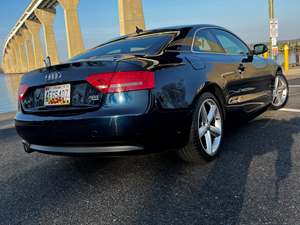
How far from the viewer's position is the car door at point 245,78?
3648mm

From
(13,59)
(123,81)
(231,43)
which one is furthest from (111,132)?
(13,59)

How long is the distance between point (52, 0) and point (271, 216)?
1951 inches

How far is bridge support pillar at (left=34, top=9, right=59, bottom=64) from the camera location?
51.8 metres

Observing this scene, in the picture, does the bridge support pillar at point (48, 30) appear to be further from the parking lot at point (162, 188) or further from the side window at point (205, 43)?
the parking lot at point (162, 188)

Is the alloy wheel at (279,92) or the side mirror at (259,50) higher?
the side mirror at (259,50)

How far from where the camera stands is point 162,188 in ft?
8.45

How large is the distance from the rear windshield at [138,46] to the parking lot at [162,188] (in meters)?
1.12

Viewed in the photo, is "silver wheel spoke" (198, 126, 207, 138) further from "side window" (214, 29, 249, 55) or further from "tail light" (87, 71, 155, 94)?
"side window" (214, 29, 249, 55)

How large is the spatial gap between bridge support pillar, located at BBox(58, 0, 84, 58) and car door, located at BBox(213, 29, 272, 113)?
106ft

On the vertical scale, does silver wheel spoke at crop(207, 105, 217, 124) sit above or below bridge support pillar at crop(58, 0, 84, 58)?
below

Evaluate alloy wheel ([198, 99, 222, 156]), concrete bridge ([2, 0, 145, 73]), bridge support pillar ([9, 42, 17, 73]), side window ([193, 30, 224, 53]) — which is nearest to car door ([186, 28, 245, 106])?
side window ([193, 30, 224, 53])

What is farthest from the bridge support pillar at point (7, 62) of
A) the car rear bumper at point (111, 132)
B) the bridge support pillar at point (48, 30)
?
the car rear bumper at point (111, 132)

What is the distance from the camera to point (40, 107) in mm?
2771

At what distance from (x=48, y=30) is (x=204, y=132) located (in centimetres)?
5378
